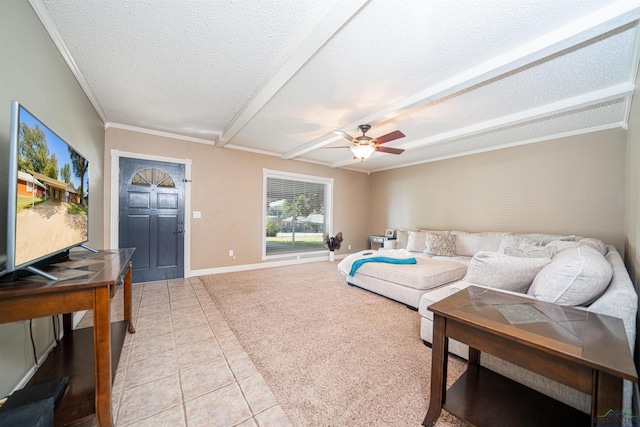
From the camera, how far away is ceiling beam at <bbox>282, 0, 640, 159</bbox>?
1554 mm

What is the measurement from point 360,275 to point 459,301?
2381 mm

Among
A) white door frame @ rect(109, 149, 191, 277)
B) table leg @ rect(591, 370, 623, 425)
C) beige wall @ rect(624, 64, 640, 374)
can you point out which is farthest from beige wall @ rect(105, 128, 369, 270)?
beige wall @ rect(624, 64, 640, 374)

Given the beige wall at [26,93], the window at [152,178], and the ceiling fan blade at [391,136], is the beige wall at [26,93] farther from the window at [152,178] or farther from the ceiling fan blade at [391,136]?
the ceiling fan blade at [391,136]

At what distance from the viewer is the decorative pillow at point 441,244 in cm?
456

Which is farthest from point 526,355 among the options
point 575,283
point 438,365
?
point 575,283

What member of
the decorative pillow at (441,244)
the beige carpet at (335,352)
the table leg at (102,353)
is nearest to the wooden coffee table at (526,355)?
the beige carpet at (335,352)

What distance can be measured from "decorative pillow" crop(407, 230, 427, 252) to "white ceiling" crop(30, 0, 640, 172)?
7.36ft

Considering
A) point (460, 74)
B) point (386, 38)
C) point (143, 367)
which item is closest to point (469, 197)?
point (460, 74)

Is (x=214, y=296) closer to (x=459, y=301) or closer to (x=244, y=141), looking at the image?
(x=244, y=141)

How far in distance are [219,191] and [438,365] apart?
4400 mm

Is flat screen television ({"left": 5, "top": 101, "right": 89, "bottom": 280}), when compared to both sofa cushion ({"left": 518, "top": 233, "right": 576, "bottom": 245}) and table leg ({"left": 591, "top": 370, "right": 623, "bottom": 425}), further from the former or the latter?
sofa cushion ({"left": 518, "top": 233, "right": 576, "bottom": 245})

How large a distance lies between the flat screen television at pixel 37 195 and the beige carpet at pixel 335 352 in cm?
155

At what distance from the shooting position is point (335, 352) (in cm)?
207

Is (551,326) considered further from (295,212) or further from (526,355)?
(295,212)
